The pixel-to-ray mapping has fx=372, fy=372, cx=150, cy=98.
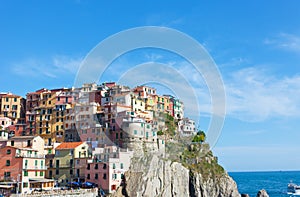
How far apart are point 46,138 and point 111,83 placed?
63.1 ft

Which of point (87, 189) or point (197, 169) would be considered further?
point (197, 169)

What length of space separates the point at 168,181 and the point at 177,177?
3203mm

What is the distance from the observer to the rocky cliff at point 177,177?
2152 inches

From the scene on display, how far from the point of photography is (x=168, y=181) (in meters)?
59.4

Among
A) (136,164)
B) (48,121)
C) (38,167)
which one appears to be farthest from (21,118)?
(136,164)

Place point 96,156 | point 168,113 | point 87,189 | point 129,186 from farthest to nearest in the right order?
point 168,113 → point 96,156 → point 129,186 → point 87,189

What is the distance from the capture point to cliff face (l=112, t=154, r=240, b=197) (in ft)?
178

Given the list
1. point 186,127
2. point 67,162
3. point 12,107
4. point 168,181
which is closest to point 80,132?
point 67,162

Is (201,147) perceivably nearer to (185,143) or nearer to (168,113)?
(185,143)

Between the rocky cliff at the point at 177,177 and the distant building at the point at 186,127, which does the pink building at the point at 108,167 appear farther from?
the distant building at the point at 186,127

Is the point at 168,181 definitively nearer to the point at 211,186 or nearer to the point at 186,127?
the point at 211,186

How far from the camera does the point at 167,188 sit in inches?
2312

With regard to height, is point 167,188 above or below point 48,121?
below

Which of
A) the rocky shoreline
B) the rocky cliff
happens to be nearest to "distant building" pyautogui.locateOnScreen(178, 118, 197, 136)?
the rocky shoreline
